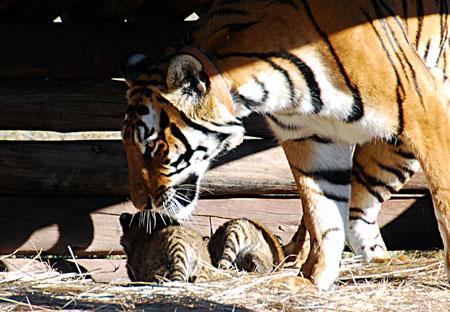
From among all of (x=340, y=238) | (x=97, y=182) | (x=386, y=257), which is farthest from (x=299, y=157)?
(x=97, y=182)

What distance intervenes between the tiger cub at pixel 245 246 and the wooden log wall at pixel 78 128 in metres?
0.42

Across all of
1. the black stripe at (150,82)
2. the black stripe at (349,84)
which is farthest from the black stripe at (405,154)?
the black stripe at (150,82)

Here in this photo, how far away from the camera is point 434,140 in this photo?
5.49 metres

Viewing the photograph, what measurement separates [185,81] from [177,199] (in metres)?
0.77

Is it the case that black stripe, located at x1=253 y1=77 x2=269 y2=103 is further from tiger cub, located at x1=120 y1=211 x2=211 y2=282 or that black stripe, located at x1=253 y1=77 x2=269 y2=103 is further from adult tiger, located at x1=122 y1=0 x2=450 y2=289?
tiger cub, located at x1=120 y1=211 x2=211 y2=282

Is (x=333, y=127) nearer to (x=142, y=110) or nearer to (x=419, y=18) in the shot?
(x=419, y=18)

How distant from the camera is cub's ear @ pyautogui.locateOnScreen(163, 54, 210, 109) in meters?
5.29

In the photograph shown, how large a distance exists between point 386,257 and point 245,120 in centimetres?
147

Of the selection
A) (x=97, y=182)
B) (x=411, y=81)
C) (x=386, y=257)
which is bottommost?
(x=386, y=257)

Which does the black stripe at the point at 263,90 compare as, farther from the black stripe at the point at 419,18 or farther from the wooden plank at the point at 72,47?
the wooden plank at the point at 72,47

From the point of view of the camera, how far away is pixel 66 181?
305 inches

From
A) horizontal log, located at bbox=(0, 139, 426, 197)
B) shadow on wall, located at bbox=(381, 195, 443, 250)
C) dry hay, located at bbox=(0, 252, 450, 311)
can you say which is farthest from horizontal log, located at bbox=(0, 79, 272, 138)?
shadow on wall, located at bbox=(381, 195, 443, 250)

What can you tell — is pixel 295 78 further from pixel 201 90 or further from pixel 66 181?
pixel 66 181

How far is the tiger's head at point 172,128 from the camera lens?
213 inches
